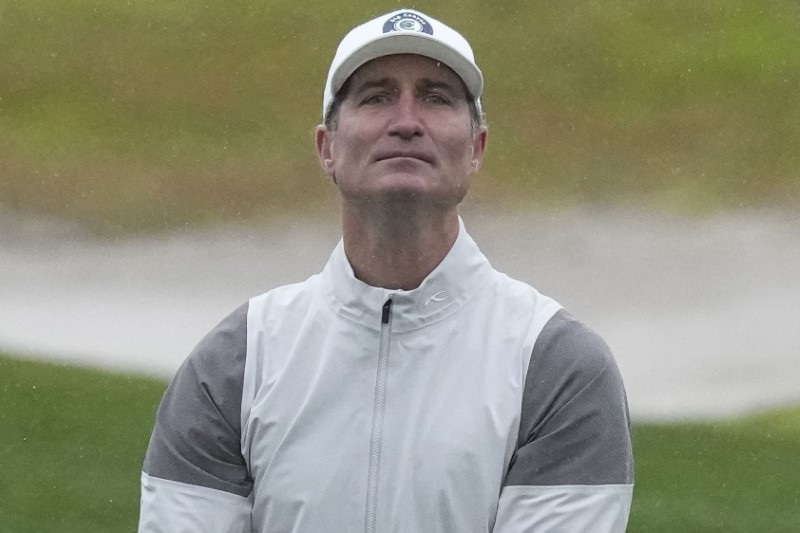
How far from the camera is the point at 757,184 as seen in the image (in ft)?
29.2

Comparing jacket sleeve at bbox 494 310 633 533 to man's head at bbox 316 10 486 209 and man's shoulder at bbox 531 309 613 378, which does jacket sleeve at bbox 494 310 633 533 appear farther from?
man's head at bbox 316 10 486 209

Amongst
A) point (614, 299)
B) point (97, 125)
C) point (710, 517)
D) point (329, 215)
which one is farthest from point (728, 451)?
Result: point (97, 125)

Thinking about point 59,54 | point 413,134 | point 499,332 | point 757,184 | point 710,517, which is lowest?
point 710,517

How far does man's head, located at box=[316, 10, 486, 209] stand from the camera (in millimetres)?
2002

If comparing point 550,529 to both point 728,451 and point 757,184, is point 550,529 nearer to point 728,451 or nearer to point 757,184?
point 728,451

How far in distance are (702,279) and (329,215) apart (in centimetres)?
228

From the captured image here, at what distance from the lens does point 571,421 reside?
1.88 meters

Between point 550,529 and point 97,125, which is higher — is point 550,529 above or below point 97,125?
below

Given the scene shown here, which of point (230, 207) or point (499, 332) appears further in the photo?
point (230, 207)

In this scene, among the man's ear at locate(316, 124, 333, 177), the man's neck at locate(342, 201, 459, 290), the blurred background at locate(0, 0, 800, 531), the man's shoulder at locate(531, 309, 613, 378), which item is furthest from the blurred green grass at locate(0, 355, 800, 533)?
the man's shoulder at locate(531, 309, 613, 378)

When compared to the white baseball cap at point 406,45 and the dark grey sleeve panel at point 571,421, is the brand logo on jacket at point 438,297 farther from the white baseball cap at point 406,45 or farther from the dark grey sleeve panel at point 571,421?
the white baseball cap at point 406,45

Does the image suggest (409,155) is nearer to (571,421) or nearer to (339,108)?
(339,108)

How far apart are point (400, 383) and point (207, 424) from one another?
10.1 inches

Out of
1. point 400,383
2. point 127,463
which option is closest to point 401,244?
point 400,383
